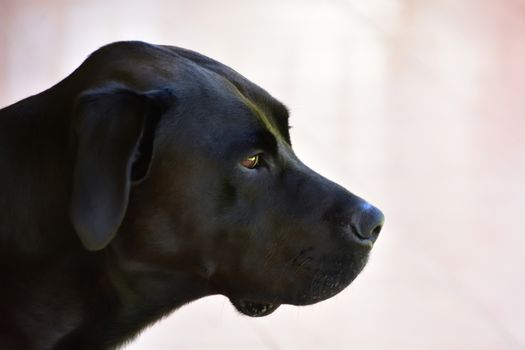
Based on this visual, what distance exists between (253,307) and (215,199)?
218mm

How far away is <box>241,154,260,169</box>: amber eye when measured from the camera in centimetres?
144

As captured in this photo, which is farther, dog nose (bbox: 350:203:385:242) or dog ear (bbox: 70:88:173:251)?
dog nose (bbox: 350:203:385:242)

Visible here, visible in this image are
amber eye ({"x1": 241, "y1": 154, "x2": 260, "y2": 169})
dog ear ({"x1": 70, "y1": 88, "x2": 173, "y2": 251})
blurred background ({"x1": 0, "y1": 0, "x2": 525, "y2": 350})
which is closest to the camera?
dog ear ({"x1": 70, "y1": 88, "x2": 173, "y2": 251})

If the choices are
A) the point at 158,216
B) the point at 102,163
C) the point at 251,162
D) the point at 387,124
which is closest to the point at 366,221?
the point at 251,162

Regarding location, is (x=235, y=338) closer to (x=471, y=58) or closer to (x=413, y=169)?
(x=413, y=169)

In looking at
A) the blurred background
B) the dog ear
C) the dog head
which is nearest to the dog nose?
the dog head

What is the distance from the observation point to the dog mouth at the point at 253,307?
1.52 metres

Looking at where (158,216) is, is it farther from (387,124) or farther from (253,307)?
(387,124)

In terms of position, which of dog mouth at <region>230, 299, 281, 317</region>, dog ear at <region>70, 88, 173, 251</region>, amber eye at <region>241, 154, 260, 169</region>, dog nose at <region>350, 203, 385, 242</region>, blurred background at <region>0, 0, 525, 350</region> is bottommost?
blurred background at <region>0, 0, 525, 350</region>

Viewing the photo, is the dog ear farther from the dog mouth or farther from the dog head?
the dog mouth

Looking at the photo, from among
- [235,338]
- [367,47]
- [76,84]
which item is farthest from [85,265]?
[367,47]

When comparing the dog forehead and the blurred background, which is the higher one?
the dog forehead

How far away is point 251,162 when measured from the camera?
146cm

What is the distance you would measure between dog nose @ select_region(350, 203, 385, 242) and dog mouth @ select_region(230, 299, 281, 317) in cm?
18
